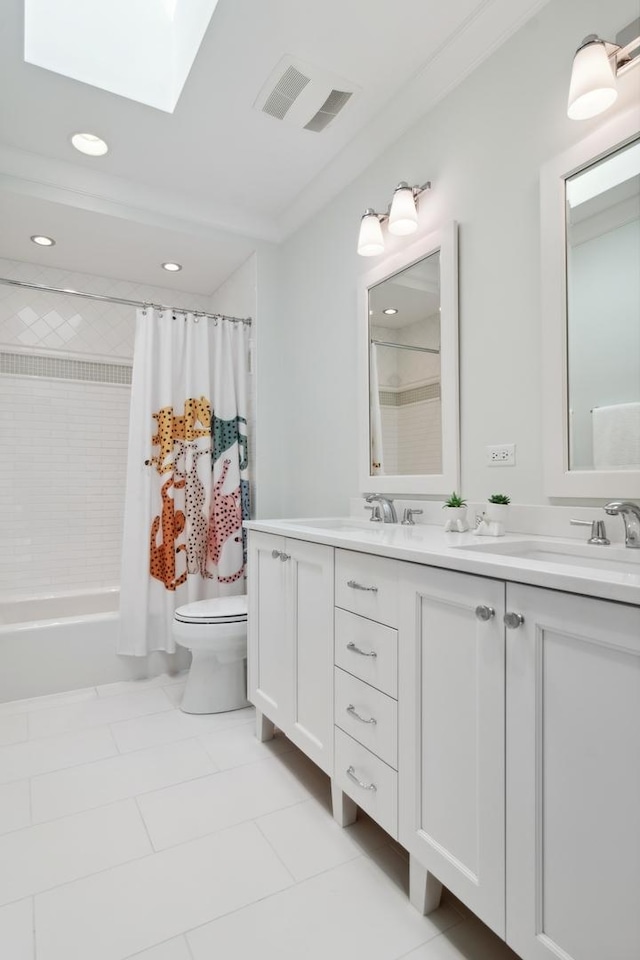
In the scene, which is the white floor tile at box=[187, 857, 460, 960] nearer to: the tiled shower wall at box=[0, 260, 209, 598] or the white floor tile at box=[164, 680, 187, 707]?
the white floor tile at box=[164, 680, 187, 707]

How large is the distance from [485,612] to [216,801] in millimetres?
1222

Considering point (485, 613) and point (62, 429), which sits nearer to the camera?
point (485, 613)

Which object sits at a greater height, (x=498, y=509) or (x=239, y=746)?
(x=498, y=509)

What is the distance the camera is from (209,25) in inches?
69.5

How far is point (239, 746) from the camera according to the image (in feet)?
6.72

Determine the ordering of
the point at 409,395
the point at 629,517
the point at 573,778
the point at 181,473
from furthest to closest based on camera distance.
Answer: the point at 181,473 → the point at 409,395 → the point at 629,517 → the point at 573,778

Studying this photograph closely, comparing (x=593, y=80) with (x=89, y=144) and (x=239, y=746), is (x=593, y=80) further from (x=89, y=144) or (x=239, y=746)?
(x=239, y=746)

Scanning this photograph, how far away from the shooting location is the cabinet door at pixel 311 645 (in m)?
1.58

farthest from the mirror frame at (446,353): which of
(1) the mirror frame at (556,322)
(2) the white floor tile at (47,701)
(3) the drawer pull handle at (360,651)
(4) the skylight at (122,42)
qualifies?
(2) the white floor tile at (47,701)

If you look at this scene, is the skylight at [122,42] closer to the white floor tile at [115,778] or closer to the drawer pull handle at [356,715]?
the drawer pull handle at [356,715]

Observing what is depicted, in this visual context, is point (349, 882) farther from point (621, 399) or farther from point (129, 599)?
point (129, 599)

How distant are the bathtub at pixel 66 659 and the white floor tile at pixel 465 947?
6.60 ft

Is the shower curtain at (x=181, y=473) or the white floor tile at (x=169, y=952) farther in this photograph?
the shower curtain at (x=181, y=473)

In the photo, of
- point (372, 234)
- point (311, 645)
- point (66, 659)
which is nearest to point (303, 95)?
point (372, 234)
